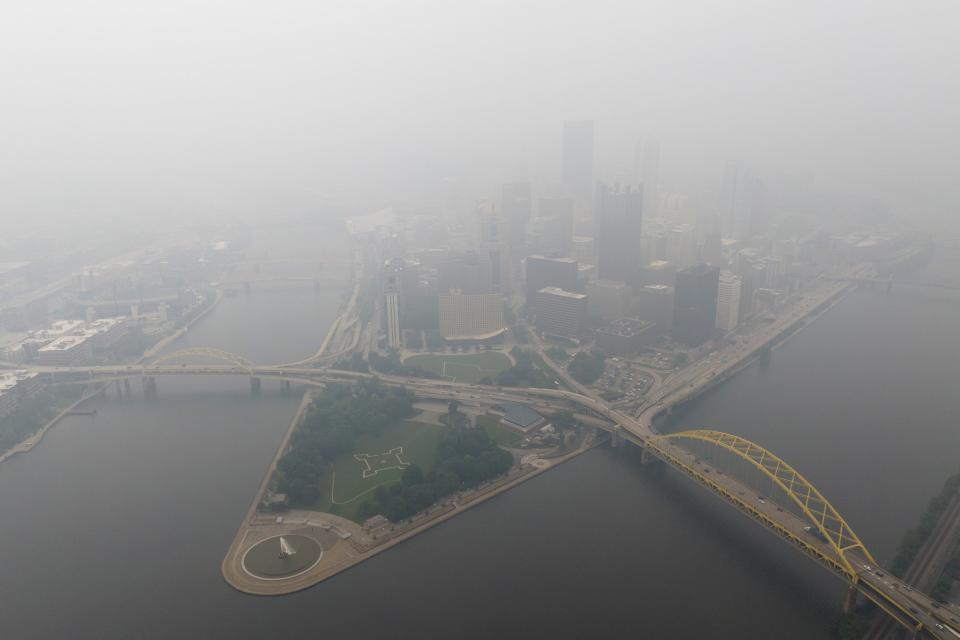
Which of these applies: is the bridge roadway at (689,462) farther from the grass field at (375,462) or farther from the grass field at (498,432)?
the grass field at (375,462)

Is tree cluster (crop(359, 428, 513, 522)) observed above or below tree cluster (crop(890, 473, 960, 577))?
above

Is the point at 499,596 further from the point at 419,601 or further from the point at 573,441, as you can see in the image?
the point at 573,441

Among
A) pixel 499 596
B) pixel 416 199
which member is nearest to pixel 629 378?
pixel 499 596

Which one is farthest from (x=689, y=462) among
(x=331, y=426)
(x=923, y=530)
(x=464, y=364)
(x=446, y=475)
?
(x=464, y=364)

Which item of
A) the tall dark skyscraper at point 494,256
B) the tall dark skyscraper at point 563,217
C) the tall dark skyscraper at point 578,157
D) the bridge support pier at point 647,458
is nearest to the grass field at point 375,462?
the bridge support pier at point 647,458

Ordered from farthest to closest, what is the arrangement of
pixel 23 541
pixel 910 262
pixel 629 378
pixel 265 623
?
pixel 910 262 → pixel 629 378 → pixel 23 541 → pixel 265 623

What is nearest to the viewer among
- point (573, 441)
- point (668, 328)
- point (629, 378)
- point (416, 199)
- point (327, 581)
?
point (327, 581)

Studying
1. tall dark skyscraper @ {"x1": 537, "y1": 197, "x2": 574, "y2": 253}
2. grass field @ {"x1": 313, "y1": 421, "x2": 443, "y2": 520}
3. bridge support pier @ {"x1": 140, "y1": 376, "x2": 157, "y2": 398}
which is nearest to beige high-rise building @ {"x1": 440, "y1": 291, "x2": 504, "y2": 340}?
grass field @ {"x1": 313, "y1": 421, "x2": 443, "y2": 520}

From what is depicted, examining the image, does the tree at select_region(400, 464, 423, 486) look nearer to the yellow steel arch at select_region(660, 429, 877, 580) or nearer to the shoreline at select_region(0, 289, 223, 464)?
the yellow steel arch at select_region(660, 429, 877, 580)
